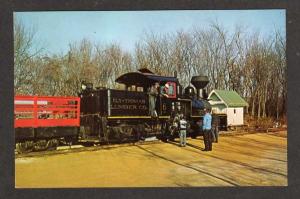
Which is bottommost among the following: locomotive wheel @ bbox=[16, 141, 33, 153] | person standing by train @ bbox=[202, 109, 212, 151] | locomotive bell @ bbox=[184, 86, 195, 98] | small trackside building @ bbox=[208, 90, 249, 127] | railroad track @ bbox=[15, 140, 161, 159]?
railroad track @ bbox=[15, 140, 161, 159]

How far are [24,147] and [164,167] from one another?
125 inches

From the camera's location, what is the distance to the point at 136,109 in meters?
12.8

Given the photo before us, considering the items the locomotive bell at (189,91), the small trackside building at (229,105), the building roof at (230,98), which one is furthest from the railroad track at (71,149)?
the building roof at (230,98)

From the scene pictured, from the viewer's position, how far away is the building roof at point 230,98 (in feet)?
40.4

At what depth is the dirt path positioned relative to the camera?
37.1 feet

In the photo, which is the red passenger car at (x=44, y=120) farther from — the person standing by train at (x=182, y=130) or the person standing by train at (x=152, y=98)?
the person standing by train at (x=182, y=130)

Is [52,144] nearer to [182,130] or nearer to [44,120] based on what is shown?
[44,120]

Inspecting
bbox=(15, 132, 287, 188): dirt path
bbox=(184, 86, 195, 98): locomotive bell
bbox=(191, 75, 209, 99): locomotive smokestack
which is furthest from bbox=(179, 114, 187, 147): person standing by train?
bbox=(191, 75, 209, 99): locomotive smokestack

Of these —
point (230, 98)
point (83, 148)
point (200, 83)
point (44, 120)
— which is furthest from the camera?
point (200, 83)

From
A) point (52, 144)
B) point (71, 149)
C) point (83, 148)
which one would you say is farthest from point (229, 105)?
point (52, 144)

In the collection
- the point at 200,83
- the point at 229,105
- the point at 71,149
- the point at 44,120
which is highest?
the point at 200,83

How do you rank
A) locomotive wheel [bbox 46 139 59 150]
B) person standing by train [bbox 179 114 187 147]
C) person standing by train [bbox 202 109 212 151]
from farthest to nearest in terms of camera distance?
person standing by train [bbox 179 114 187 147] → person standing by train [bbox 202 109 212 151] → locomotive wheel [bbox 46 139 59 150]

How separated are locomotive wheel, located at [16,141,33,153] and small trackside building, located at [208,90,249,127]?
4443 mm

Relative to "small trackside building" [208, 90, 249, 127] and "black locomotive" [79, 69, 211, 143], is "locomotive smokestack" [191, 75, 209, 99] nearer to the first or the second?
"black locomotive" [79, 69, 211, 143]
